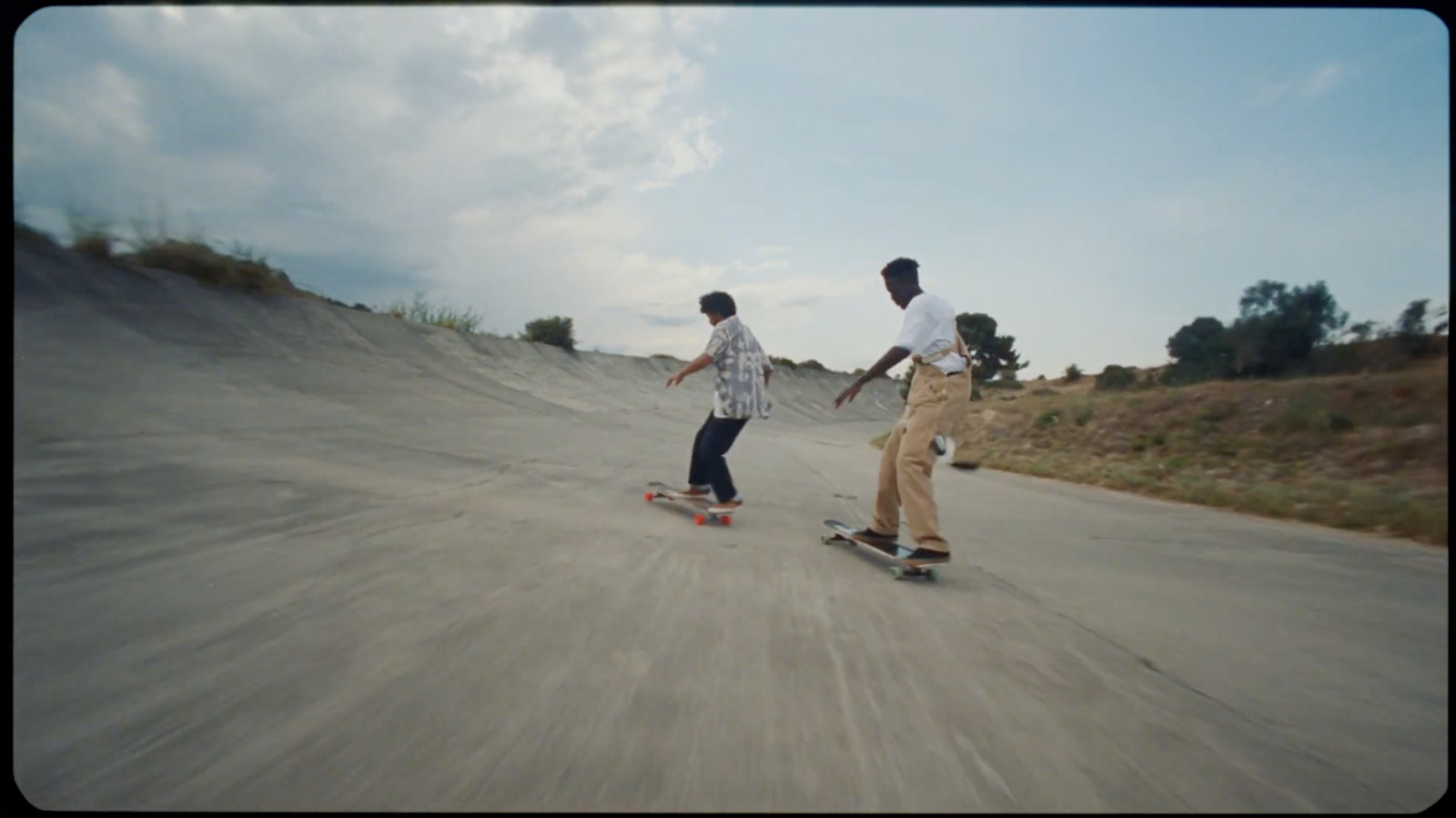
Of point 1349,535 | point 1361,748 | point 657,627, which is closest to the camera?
point 1361,748

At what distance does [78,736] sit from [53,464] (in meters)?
3.59

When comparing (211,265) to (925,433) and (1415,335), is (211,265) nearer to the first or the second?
(925,433)

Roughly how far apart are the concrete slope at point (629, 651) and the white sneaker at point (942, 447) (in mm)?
739

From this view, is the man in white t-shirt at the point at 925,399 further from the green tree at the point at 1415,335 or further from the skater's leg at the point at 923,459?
the green tree at the point at 1415,335

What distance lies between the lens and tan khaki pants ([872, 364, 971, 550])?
3564 millimetres

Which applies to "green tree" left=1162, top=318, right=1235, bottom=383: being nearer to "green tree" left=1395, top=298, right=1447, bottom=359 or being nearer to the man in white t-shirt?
"green tree" left=1395, top=298, right=1447, bottom=359

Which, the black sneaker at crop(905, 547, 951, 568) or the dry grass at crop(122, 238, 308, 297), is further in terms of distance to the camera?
the dry grass at crop(122, 238, 308, 297)

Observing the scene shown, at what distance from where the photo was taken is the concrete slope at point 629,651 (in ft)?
5.21

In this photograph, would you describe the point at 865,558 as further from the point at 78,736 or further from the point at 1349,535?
the point at 1349,535

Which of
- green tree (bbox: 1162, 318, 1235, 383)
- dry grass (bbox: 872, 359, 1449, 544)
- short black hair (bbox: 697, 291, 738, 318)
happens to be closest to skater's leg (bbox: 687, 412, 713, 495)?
short black hair (bbox: 697, 291, 738, 318)

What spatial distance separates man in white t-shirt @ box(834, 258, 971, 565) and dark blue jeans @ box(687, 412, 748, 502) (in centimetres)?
146

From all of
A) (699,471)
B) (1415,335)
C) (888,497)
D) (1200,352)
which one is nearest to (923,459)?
(888,497)

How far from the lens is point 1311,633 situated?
304 cm

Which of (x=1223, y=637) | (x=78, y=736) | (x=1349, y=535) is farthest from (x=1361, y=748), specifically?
(x=1349, y=535)
